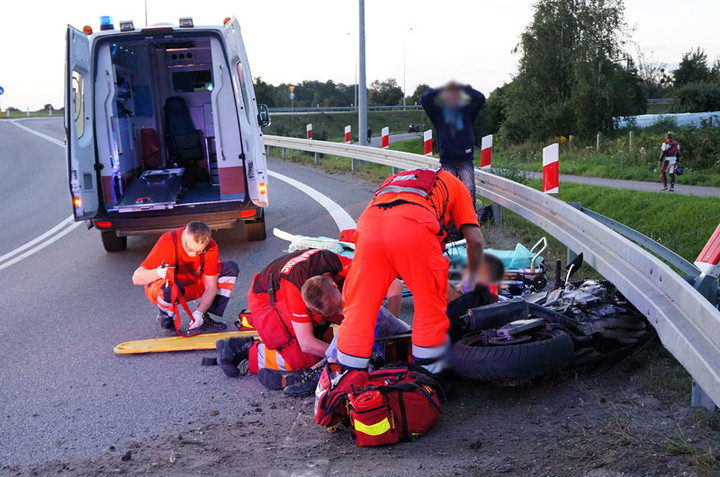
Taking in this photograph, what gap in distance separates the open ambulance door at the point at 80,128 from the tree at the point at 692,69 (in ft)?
146

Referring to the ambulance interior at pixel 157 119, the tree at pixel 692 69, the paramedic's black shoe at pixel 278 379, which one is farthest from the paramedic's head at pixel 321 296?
the tree at pixel 692 69

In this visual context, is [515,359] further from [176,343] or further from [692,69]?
[692,69]

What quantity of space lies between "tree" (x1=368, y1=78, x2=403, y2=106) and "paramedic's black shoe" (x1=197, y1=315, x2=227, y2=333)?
2.24 metres

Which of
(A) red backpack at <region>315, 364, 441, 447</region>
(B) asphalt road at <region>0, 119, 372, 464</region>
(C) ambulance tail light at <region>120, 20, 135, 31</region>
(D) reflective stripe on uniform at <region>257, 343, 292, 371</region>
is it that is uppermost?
(C) ambulance tail light at <region>120, 20, 135, 31</region>

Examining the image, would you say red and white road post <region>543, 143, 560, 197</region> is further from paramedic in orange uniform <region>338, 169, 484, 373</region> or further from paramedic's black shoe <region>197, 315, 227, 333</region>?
paramedic in orange uniform <region>338, 169, 484, 373</region>

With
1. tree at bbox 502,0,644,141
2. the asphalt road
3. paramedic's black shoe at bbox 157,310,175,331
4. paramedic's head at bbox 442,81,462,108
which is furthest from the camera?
tree at bbox 502,0,644,141

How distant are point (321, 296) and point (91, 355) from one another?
6.89 ft

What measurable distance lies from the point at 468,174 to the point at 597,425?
4.37 meters

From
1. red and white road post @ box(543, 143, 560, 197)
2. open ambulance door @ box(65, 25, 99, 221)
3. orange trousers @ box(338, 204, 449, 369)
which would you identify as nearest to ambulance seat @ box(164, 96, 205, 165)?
open ambulance door @ box(65, 25, 99, 221)

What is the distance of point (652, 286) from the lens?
145 inches

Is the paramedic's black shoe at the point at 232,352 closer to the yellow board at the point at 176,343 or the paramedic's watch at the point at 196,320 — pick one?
the yellow board at the point at 176,343

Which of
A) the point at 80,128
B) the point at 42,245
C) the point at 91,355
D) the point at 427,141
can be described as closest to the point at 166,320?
the point at 91,355

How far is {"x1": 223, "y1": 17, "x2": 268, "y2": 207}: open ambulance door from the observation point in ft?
27.9

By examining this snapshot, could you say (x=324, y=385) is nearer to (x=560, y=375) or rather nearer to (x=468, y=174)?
(x=560, y=375)
